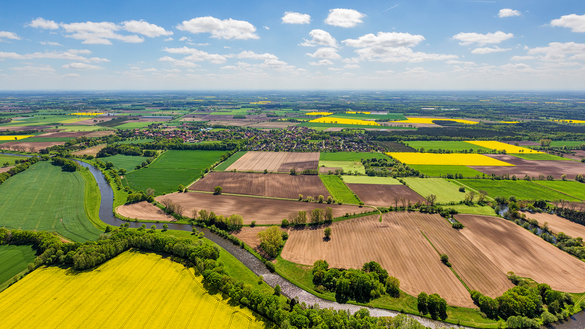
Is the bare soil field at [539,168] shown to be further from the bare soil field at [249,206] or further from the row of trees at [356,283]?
the row of trees at [356,283]

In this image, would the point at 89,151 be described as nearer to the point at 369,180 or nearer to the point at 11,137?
the point at 11,137

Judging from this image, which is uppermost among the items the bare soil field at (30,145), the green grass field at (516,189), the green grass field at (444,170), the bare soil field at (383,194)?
the bare soil field at (30,145)

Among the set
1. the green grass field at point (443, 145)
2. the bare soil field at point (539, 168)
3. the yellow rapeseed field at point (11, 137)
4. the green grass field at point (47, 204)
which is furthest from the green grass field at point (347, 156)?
the yellow rapeseed field at point (11, 137)

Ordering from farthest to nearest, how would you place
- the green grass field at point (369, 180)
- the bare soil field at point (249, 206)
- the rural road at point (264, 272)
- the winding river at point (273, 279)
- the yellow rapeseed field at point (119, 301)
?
the green grass field at point (369, 180) → the bare soil field at point (249, 206) → the rural road at point (264, 272) → the winding river at point (273, 279) → the yellow rapeseed field at point (119, 301)

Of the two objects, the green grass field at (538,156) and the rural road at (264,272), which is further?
the green grass field at (538,156)

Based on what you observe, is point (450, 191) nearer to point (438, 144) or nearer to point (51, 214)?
point (438, 144)

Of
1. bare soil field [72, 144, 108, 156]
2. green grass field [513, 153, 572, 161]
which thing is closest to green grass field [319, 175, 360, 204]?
green grass field [513, 153, 572, 161]

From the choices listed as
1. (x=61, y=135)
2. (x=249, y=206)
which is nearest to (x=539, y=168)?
(x=249, y=206)
